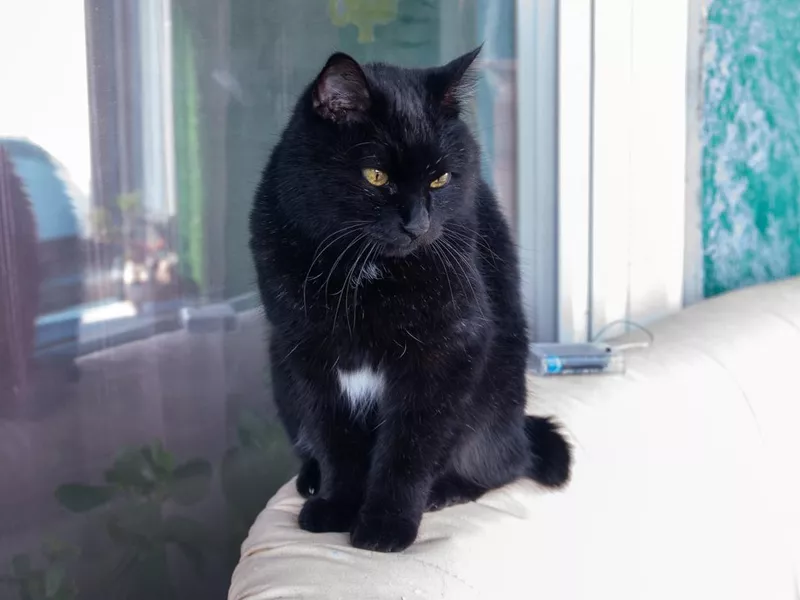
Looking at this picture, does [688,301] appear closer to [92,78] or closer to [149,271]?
[149,271]

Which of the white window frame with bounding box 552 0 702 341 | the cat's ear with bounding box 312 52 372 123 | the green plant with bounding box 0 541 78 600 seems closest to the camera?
the cat's ear with bounding box 312 52 372 123

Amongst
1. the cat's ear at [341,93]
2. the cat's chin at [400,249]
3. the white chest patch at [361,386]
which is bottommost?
the white chest patch at [361,386]

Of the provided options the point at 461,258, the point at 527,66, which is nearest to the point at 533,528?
the point at 461,258

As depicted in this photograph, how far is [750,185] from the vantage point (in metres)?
1.71

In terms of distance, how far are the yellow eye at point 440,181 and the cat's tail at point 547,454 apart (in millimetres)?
409

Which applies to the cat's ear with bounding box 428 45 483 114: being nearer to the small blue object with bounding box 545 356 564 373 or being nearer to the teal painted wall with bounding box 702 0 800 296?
the small blue object with bounding box 545 356 564 373

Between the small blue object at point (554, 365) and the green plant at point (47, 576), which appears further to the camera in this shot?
the small blue object at point (554, 365)

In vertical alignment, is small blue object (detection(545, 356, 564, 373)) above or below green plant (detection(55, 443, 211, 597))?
above

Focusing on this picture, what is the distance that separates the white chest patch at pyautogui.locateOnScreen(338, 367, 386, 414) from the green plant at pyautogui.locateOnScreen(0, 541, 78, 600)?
609mm

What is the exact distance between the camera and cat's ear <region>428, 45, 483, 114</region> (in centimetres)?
80

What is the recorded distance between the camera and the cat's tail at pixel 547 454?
99 centimetres

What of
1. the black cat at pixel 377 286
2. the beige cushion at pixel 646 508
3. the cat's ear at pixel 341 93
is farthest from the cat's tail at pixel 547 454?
the cat's ear at pixel 341 93

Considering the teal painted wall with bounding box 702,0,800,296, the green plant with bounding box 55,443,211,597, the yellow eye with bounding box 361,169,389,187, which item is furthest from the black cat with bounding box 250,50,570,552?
the teal painted wall with bounding box 702,0,800,296

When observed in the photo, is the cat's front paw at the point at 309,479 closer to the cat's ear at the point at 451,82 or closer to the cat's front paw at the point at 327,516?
the cat's front paw at the point at 327,516
